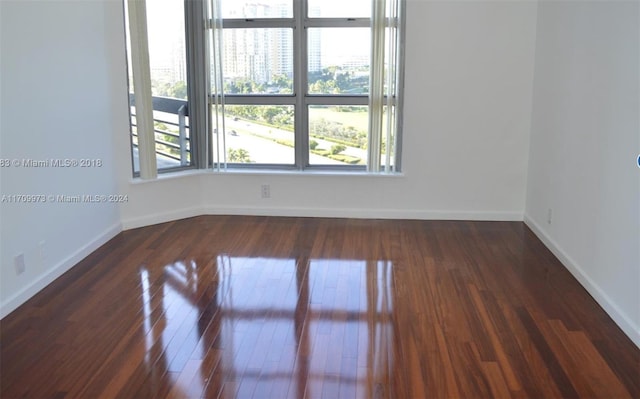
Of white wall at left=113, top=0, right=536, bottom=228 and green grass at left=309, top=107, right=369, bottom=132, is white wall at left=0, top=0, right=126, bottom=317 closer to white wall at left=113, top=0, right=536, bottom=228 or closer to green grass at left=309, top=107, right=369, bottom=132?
white wall at left=113, top=0, right=536, bottom=228

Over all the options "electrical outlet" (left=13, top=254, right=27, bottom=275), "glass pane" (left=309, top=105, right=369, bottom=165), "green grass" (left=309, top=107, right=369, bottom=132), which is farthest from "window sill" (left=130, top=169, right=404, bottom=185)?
"electrical outlet" (left=13, top=254, right=27, bottom=275)

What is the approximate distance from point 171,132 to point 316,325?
108 inches

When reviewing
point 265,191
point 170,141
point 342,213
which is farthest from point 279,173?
point 170,141

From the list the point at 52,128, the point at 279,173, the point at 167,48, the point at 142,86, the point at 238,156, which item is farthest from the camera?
the point at 238,156

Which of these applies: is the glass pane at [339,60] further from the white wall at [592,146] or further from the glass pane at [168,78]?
the white wall at [592,146]

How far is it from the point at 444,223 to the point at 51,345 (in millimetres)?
3415

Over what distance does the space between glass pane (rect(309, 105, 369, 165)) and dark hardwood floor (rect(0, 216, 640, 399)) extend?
3.42 feet

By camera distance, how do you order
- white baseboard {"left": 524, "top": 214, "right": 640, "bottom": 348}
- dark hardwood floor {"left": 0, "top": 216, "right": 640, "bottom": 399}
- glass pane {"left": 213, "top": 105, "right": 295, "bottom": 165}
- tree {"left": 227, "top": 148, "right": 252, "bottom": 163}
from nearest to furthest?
dark hardwood floor {"left": 0, "top": 216, "right": 640, "bottom": 399}, white baseboard {"left": 524, "top": 214, "right": 640, "bottom": 348}, glass pane {"left": 213, "top": 105, "right": 295, "bottom": 165}, tree {"left": 227, "top": 148, "right": 252, "bottom": 163}

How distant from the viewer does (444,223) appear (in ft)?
17.4

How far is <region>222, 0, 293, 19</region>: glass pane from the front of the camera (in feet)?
17.3

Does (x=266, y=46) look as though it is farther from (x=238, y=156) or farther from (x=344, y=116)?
(x=238, y=156)

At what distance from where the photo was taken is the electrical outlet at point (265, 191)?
5.51m

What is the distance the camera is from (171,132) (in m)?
5.32

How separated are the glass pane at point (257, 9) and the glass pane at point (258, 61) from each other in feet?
0.42
